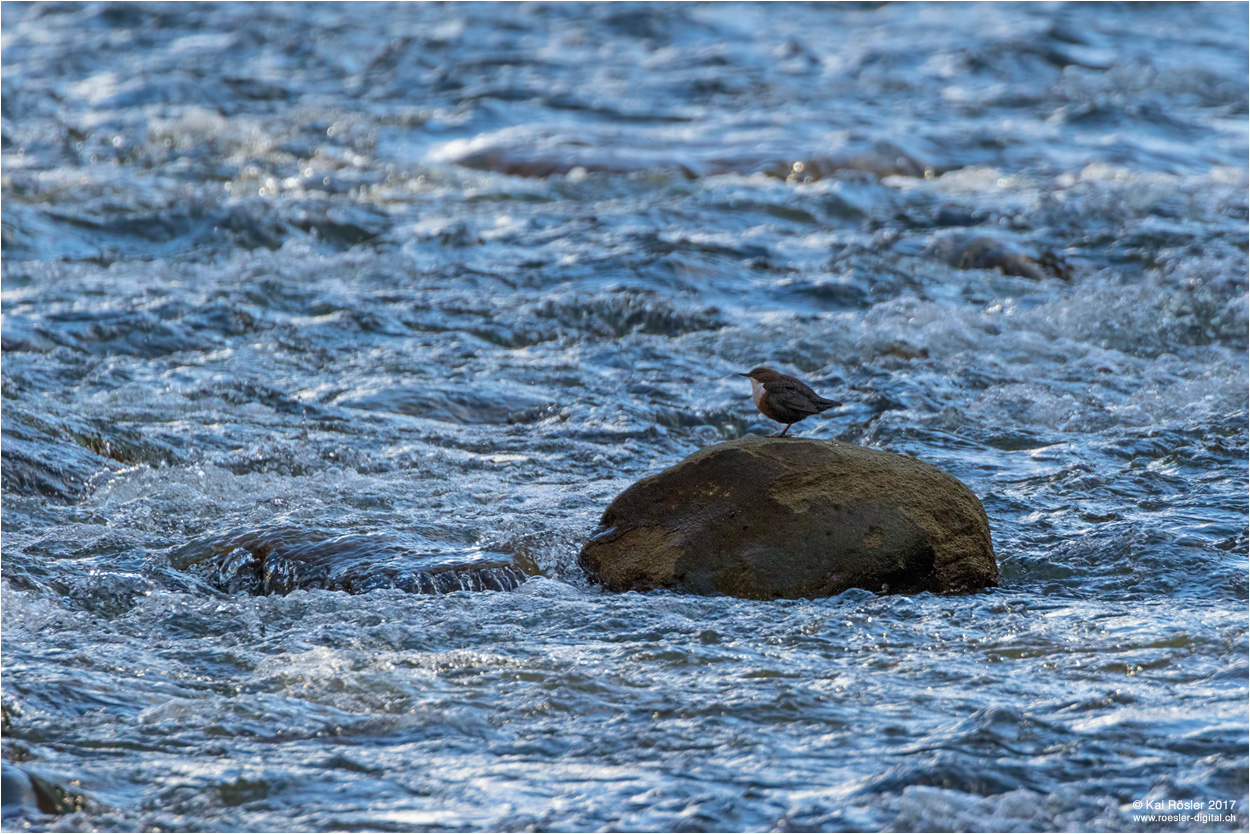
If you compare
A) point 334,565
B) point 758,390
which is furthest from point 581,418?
point 334,565

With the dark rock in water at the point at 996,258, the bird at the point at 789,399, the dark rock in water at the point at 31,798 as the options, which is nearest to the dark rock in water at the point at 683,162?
the dark rock in water at the point at 996,258

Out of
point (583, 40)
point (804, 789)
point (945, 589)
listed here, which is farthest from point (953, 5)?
point (804, 789)

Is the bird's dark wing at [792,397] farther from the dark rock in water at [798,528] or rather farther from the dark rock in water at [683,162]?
the dark rock in water at [683,162]

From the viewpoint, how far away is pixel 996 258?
8461mm

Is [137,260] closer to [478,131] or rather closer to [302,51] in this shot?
[478,131]

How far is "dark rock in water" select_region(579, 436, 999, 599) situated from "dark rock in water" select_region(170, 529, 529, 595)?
397mm

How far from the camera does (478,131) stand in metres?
11.5

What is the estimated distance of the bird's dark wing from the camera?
193 inches

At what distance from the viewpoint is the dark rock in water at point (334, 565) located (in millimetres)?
4426

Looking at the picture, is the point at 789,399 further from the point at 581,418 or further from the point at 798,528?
the point at 581,418

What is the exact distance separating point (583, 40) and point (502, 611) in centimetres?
1201

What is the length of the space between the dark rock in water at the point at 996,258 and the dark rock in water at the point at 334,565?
15.9 ft

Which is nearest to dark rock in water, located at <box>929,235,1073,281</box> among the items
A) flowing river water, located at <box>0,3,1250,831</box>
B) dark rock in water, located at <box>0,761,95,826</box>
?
flowing river water, located at <box>0,3,1250,831</box>

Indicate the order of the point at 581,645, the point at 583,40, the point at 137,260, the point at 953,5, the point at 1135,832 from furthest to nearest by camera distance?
1. the point at 953,5
2. the point at 583,40
3. the point at 137,260
4. the point at 581,645
5. the point at 1135,832
